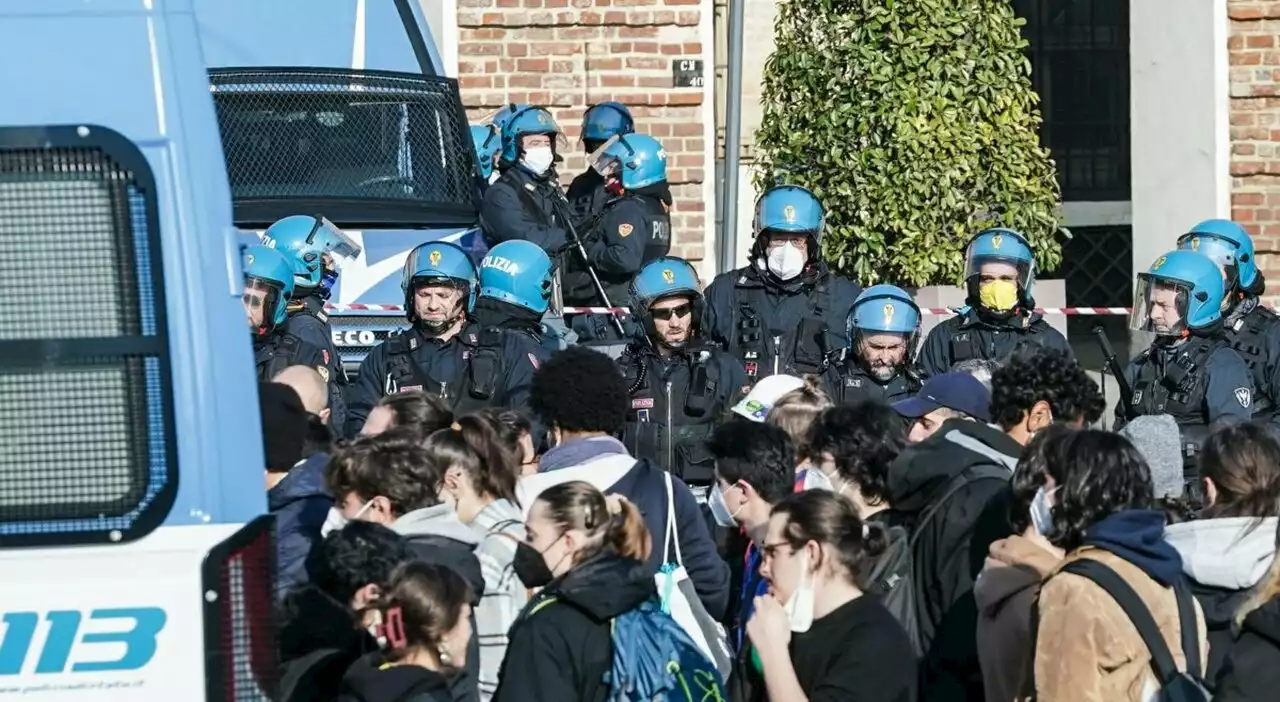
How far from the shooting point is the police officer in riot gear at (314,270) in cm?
1005

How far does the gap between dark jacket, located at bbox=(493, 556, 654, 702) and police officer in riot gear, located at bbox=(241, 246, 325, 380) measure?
4779 millimetres

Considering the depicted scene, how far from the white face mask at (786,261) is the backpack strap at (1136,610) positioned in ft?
19.6

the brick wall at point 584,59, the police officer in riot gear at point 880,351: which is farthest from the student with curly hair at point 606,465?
the brick wall at point 584,59

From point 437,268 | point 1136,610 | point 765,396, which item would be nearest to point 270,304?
point 437,268

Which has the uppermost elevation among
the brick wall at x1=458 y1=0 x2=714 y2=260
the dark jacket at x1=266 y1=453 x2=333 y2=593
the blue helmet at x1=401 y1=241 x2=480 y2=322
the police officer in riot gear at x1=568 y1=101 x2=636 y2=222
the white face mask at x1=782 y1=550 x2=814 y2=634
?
the brick wall at x1=458 y1=0 x2=714 y2=260

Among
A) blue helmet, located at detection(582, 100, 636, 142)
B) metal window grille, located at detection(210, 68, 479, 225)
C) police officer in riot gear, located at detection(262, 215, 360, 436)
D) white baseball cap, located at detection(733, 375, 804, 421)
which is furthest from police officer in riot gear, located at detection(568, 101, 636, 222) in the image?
white baseball cap, located at detection(733, 375, 804, 421)

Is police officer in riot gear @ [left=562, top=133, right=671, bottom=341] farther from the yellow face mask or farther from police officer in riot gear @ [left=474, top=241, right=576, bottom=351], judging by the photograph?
the yellow face mask

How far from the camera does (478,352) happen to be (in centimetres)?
963

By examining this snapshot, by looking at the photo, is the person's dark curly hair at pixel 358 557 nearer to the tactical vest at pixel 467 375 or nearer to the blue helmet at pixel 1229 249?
the tactical vest at pixel 467 375

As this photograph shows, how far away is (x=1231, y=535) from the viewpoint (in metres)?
5.73

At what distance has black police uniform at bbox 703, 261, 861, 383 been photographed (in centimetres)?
1054

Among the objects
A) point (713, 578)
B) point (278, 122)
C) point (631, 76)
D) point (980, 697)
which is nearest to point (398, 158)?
point (278, 122)

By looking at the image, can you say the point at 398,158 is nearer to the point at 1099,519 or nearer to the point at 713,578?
the point at 713,578

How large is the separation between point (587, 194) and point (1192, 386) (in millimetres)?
4274
